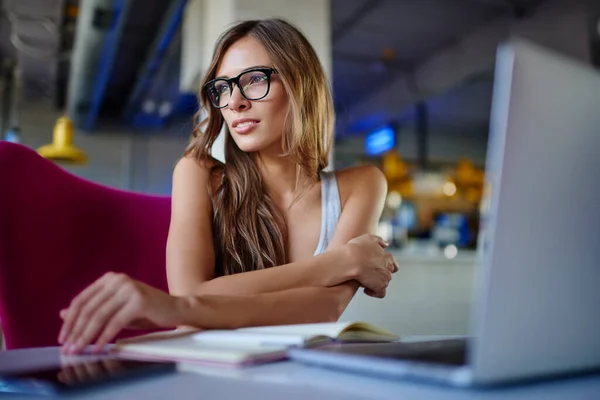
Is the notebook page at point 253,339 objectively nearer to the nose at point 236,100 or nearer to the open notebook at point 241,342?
the open notebook at point 241,342

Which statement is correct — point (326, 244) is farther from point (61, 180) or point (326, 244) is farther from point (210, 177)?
point (61, 180)

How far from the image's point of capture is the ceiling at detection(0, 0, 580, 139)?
21.7 ft

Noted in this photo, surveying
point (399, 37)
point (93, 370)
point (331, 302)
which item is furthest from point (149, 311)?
point (399, 37)

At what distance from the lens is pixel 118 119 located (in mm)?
11328

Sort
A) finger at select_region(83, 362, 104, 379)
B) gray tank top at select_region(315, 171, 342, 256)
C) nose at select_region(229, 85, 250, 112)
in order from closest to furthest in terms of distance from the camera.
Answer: finger at select_region(83, 362, 104, 379) < nose at select_region(229, 85, 250, 112) < gray tank top at select_region(315, 171, 342, 256)

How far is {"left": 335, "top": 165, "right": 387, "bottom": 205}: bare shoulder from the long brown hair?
0.09 m

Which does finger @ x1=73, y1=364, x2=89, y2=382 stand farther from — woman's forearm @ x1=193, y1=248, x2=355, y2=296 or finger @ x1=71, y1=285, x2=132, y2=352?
woman's forearm @ x1=193, y1=248, x2=355, y2=296

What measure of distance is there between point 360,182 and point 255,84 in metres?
0.42

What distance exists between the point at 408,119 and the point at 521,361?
11.7 metres

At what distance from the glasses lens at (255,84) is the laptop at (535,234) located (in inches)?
41.1

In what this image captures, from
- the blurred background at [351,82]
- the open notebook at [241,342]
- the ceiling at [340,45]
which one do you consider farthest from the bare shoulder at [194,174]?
the ceiling at [340,45]

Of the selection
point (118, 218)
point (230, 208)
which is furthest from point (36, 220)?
point (230, 208)

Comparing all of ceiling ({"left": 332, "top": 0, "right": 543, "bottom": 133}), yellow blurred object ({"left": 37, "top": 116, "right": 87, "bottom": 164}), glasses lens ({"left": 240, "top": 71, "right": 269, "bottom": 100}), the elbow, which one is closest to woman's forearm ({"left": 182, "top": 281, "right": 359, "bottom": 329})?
the elbow

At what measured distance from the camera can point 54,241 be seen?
4.11 feet
